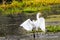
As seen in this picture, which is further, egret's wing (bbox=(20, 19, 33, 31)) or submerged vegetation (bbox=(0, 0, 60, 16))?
submerged vegetation (bbox=(0, 0, 60, 16))

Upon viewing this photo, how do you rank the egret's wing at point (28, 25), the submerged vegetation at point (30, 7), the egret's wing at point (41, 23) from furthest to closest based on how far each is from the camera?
the submerged vegetation at point (30, 7)
the egret's wing at point (41, 23)
the egret's wing at point (28, 25)

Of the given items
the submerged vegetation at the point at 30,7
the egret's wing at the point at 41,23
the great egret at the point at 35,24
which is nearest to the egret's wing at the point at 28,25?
the great egret at the point at 35,24

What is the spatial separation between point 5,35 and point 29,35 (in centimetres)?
77

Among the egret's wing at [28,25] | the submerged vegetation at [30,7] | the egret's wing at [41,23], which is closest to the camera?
the egret's wing at [28,25]

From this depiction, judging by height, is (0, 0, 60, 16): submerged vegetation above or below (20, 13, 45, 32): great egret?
below

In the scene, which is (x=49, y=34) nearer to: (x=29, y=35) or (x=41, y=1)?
(x=29, y=35)

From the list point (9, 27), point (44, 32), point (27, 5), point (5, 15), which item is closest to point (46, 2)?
point (27, 5)

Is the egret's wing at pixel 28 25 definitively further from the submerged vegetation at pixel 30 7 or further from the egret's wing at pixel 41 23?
the submerged vegetation at pixel 30 7

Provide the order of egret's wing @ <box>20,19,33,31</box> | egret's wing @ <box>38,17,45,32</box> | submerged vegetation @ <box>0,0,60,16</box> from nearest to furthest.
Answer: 1. egret's wing @ <box>20,19,33,31</box>
2. egret's wing @ <box>38,17,45,32</box>
3. submerged vegetation @ <box>0,0,60,16</box>

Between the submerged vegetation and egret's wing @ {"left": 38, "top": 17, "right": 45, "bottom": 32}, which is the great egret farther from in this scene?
the submerged vegetation

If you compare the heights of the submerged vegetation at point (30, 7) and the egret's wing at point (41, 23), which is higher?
the egret's wing at point (41, 23)

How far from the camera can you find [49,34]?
833 centimetres

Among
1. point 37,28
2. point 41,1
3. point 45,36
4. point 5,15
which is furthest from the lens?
point 41,1

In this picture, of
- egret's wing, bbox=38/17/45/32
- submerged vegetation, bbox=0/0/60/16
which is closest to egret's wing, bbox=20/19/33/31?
egret's wing, bbox=38/17/45/32
